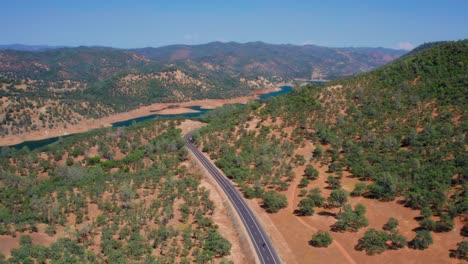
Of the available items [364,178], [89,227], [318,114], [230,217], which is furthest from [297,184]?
[89,227]

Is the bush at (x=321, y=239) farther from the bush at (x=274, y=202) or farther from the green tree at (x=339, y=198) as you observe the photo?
the bush at (x=274, y=202)

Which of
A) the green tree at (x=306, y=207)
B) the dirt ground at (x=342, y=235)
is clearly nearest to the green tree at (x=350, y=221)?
the dirt ground at (x=342, y=235)

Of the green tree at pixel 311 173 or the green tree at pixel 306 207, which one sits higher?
the green tree at pixel 311 173

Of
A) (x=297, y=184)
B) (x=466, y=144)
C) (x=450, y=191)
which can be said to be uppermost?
(x=466, y=144)

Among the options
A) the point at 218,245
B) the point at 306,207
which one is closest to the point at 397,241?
the point at 306,207

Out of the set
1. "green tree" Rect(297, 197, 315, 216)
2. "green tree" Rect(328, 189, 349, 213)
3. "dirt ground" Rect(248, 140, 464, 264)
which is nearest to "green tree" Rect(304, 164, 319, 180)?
"dirt ground" Rect(248, 140, 464, 264)

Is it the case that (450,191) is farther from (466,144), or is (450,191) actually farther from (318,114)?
(318,114)
